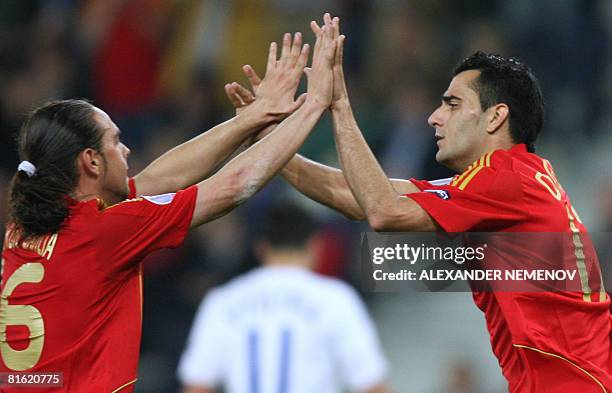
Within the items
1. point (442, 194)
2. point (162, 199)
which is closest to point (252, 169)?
point (162, 199)

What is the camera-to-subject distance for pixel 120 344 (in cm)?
444

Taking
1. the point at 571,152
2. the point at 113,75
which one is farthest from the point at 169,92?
the point at 571,152

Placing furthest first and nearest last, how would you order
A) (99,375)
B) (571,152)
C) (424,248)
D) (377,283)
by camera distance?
(571,152) < (377,283) < (424,248) < (99,375)

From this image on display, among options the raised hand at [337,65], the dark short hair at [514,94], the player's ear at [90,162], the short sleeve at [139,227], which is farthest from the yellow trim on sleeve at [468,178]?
the player's ear at [90,162]

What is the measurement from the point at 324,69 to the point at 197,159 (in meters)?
0.81

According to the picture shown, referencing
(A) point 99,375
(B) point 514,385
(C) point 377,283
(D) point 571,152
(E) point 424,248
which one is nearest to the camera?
(A) point 99,375

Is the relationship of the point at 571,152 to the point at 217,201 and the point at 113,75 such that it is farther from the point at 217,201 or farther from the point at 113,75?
the point at 217,201

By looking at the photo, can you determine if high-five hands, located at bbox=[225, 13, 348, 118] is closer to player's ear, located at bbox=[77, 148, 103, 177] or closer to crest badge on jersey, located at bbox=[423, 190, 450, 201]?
crest badge on jersey, located at bbox=[423, 190, 450, 201]

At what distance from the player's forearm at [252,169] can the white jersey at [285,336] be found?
24.2 inches

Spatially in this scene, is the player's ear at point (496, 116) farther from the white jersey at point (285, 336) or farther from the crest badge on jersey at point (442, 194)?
the white jersey at point (285, 336)

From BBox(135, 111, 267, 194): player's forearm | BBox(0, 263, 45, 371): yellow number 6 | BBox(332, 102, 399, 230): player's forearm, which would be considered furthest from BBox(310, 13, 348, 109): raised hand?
BBox(0, 263, 45, 371): yellow number 6

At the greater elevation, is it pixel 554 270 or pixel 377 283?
pixel 554 270

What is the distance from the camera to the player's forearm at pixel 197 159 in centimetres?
529

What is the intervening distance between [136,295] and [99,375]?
14.6 inches
